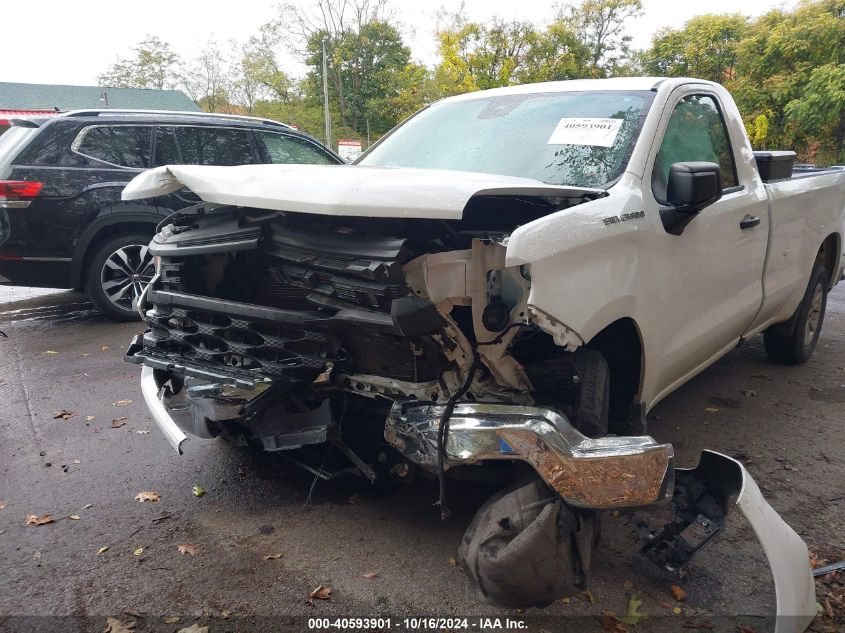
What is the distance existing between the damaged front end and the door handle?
60.8 inches

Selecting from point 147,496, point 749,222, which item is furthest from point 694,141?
point 147,496

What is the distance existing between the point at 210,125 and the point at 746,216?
5565mm

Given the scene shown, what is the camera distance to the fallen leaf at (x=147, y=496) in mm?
3246

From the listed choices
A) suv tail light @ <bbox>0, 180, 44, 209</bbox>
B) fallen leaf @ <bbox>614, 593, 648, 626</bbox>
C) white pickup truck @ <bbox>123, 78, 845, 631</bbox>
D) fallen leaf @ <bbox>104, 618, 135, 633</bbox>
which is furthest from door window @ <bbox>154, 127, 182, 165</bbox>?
fallen leaf @ <bbox>614, 593, 648, 626</bbox>

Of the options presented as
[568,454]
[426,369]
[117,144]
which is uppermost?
[117,144]

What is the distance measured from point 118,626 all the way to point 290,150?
20.0 ft

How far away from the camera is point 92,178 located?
6188 millimetres

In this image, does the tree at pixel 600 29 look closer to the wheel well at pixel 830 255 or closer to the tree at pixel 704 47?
the tree at pixel 704 47

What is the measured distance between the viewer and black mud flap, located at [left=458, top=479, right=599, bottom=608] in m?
2.14

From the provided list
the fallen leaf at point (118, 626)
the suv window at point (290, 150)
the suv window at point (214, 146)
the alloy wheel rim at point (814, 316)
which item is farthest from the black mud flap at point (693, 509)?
the suv window at point (214, 146)

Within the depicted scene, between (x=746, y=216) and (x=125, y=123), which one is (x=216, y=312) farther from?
(x=125, y=123)

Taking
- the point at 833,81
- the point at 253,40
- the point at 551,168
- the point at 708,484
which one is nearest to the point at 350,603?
the point at 708,484

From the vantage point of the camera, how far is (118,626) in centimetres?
235

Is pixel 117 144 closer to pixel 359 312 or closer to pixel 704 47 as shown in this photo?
pixel 359 312
